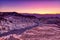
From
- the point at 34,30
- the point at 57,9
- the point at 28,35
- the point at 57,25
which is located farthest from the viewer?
the point at 57,9

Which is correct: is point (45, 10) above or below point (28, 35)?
above

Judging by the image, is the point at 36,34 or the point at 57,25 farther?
the point at 57,25

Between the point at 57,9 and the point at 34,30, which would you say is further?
the point at 57,9

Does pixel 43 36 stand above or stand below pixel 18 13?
below

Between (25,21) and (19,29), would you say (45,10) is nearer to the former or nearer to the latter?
(25,21)

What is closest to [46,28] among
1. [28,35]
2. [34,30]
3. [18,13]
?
[34,30]

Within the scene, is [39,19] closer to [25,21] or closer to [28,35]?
[25,21]

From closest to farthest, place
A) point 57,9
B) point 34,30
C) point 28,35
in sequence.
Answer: point 28,35
point 34,30
point 57,9

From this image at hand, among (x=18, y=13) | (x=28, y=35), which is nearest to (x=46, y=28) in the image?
(x=28, y=35)

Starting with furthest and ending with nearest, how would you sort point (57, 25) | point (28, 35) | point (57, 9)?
1. point (57, 9)
2. point (57, 25)
3. point (28, 35)
